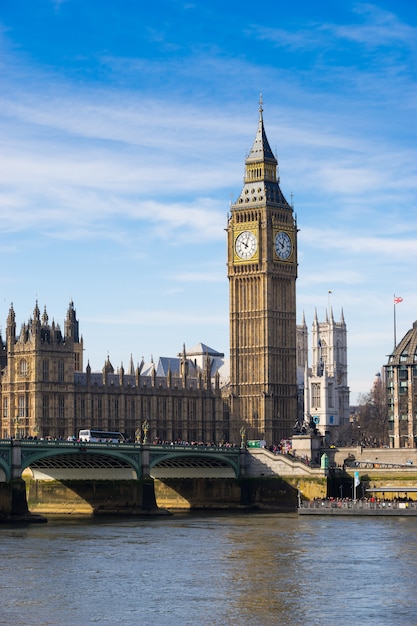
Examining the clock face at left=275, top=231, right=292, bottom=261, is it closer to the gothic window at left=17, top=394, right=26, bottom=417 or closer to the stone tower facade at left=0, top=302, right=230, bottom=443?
the stone tower facade at left=0, top=302, right=230, bottom=443

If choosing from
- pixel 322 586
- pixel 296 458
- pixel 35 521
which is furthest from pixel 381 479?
pixel 322 586

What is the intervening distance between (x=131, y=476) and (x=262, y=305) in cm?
4913

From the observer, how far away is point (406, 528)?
98.0 meters

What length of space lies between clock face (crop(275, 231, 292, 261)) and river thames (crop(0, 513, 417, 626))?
6690cm

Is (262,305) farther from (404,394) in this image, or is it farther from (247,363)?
(404,394)

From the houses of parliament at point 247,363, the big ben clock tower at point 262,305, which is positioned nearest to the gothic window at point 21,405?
the houses of parliament at point 247,363

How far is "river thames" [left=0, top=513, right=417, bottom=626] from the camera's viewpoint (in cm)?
6225

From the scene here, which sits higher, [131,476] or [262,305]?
[262,305]

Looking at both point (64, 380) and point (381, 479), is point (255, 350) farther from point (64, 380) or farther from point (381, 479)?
point (381, 479)

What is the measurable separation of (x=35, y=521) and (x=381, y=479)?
3454cm

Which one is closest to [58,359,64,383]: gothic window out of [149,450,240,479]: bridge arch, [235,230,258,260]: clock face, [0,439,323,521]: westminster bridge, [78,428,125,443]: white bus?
[78,428,125,443]: white bus

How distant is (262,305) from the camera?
6457 inches

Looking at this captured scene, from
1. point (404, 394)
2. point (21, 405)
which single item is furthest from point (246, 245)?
point (21, 405)

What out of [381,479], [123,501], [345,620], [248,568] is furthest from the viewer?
[381,479]
